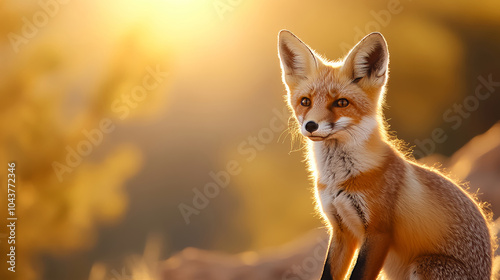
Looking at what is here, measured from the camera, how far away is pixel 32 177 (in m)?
5.05

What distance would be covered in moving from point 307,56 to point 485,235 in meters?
1.40

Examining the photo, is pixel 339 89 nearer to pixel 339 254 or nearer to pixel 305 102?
pixel 305 102

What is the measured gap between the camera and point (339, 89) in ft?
8.58

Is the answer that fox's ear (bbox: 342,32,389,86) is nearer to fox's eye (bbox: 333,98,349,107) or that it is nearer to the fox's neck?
fox's eye (bbox: 333,98,349,107)

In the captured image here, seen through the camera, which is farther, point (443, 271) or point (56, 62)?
point (56, 62)

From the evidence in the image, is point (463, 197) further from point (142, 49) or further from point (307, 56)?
point (142, 49)

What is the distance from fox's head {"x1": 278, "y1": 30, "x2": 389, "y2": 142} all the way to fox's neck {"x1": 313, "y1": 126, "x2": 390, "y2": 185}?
47mm

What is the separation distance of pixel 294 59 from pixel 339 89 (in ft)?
1.20

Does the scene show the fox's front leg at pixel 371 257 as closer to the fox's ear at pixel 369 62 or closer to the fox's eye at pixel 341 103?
the fox's eye at pixel 341 103

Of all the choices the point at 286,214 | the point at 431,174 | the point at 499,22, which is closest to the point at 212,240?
the point at 286,214

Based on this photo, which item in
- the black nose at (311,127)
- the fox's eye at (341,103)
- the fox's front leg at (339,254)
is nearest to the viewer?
the black nose at (311,127)

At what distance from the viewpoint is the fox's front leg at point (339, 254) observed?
271cm

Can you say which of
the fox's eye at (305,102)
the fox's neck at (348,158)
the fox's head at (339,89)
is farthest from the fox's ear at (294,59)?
the fox's neck at (348,158)

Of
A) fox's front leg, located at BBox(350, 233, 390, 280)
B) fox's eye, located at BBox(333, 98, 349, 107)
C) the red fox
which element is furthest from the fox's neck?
fox's front leg, located at BBox(350, 233, 390, 280)
